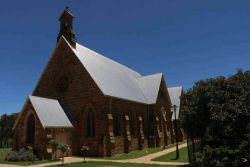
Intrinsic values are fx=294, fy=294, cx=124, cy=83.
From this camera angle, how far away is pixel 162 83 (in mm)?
48531

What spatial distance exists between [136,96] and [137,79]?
9287 mm

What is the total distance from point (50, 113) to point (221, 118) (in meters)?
19.1

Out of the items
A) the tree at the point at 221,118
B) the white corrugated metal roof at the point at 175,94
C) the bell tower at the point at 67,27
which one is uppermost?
the bell tower at the point at 67,27

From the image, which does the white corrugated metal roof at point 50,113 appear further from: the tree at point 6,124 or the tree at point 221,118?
the tree at point 6,124

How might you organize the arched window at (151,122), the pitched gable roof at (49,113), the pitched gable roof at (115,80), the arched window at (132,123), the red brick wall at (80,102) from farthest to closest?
the arched window at (151,122) → the arched window at (132,123) → the pitched gable roof at (115,80) → the red brick wall at (80,102) → the pitched gable roof at (49,113)

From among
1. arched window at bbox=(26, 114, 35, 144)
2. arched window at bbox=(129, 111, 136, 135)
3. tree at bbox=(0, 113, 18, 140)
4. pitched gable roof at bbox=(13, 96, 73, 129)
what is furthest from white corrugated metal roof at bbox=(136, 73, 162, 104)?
tree at bbox=(0, 113, 18, 140)

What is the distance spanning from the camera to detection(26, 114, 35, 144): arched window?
3016 cm

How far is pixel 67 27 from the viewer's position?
126ft

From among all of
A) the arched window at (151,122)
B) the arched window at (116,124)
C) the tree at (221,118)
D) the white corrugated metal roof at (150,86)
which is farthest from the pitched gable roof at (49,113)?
the tree at (221,118)

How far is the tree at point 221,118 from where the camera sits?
17797mm

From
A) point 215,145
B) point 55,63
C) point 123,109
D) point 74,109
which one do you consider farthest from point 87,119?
point 215,145

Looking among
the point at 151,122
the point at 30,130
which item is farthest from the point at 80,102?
the point at 151,122

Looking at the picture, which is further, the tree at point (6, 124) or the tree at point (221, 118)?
the tree at point (6, 124)

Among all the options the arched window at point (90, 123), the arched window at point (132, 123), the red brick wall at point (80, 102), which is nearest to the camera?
the red brick wall at point (80, 102)
